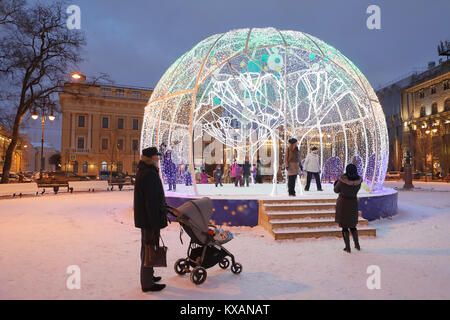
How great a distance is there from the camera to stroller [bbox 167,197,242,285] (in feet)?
13.4

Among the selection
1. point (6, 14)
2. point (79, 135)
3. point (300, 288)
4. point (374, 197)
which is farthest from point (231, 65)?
point (79, 135)

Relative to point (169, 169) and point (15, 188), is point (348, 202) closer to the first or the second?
point (169, 169)

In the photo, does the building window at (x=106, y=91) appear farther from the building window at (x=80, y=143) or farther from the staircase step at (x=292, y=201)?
the staircase step at (x=292, y=201)

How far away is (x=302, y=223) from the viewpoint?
696 centimetres

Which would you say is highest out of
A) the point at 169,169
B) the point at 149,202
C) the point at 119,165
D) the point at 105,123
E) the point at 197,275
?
the point at 105,123

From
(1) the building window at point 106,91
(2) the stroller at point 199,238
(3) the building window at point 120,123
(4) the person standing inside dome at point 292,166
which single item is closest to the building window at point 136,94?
(1) the building window at point 106,91

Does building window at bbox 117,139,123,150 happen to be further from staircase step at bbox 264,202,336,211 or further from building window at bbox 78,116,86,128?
staircase step at bbox 264,202,336,211

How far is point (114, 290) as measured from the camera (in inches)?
150

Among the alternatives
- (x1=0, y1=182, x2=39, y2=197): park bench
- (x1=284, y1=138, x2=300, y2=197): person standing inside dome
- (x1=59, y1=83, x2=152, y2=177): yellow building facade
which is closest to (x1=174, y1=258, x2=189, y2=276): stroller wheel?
(x1=284, y1=138, x2=300, y2=197): person standing inside dome

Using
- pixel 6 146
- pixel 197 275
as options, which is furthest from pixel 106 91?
pixel 197 275

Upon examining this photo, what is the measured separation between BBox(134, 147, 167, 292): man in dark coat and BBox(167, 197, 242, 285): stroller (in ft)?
1.00

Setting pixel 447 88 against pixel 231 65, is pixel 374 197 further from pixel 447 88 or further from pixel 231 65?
pixel 447 88

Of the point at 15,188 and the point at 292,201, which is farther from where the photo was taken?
the point at 15,188

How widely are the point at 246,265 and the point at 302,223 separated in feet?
8.24
